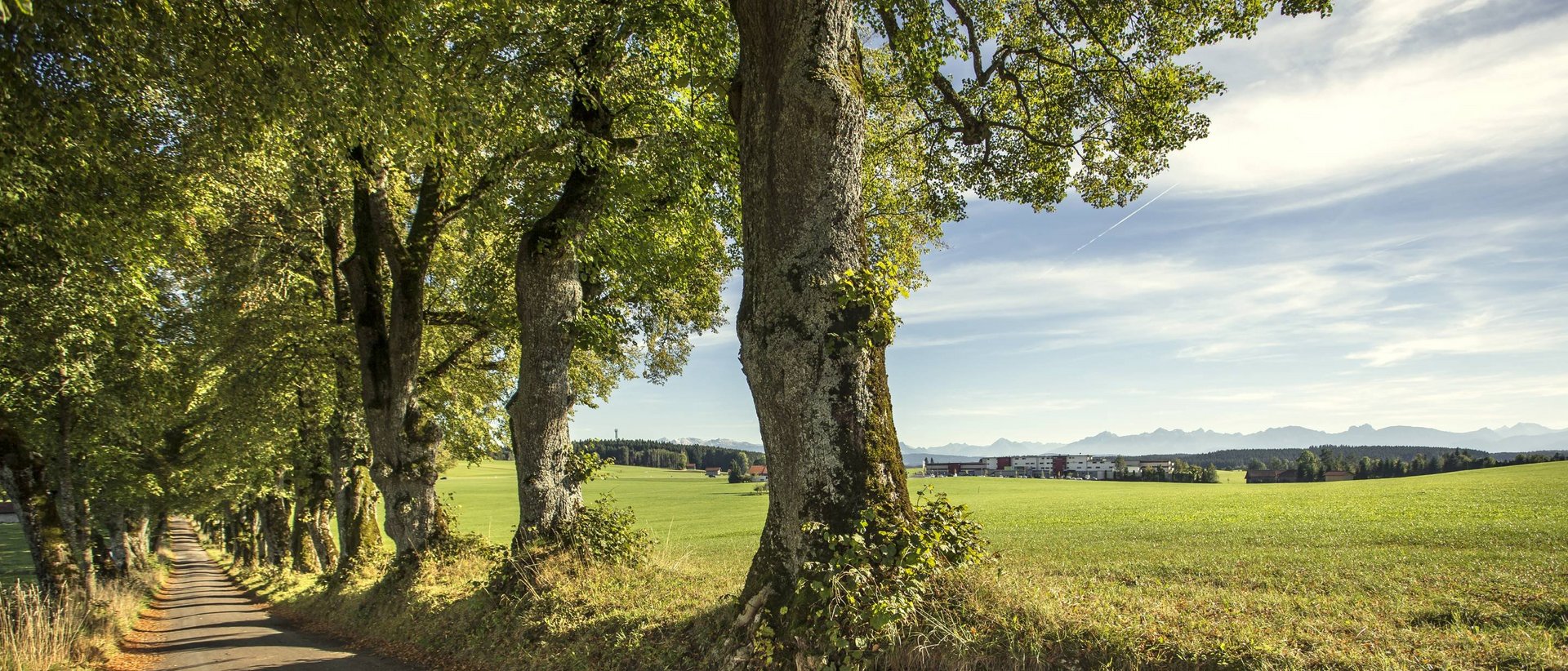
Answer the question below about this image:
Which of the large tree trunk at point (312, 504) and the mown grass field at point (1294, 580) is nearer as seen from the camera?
the mown grass field at point (1294, 580)

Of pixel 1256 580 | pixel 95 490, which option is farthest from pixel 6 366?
pixel 1256 580

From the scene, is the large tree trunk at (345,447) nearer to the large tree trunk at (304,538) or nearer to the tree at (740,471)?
the large tree trunk at (304,538)

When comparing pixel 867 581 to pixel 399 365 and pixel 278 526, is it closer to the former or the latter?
pixel 399 365

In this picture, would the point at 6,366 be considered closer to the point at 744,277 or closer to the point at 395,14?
the point at 395,14

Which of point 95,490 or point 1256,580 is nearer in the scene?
point 1256,580

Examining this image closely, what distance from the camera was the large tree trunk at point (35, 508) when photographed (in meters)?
14.4

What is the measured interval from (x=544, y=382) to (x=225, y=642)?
33.0ft

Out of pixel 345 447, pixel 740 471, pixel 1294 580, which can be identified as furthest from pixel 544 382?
pixel 740 471

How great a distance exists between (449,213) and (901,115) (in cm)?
908

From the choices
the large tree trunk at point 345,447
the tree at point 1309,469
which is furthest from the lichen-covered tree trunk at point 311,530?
the tree at point 1309,469

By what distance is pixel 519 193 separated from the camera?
12594 millimetres

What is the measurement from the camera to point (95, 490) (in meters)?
26.3

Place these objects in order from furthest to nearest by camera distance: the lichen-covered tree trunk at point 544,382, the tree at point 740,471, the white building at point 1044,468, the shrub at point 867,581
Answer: the white building at point 1044,468, the tree at point 740,471, the lichen-covered tree trunk at point 544,382, the shrub at point 867,581

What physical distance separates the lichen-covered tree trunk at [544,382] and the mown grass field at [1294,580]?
1375 millimetres
